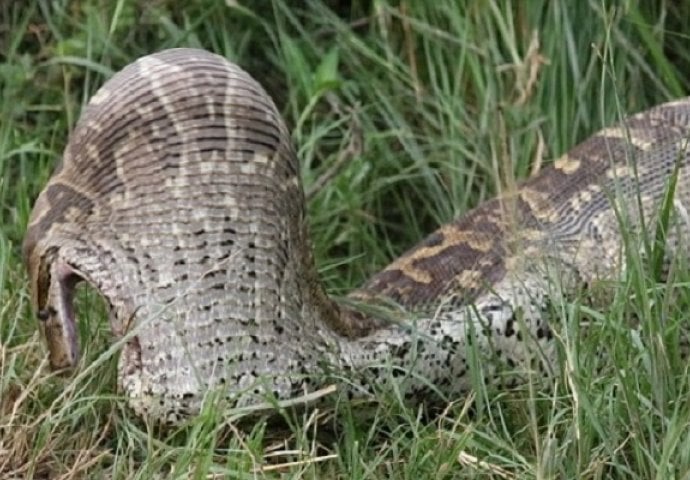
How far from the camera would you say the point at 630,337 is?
2834mm

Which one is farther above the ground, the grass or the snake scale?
the snake scale

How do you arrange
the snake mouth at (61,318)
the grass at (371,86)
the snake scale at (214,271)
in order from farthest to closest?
the grass at (371,86) < the snake mouth at (61,318) < the snake scale at (214,271)

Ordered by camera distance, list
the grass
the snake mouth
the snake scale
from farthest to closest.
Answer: the grass < the snake mouth < the snake scale

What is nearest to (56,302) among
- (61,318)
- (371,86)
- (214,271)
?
(61,318)

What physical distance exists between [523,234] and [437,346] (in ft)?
1.76

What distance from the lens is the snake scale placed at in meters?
2.93

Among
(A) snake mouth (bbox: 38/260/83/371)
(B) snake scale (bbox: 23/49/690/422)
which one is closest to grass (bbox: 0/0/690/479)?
(A) snake mouth (bbox: 38/260/83/371)

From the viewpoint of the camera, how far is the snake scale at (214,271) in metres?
2.93

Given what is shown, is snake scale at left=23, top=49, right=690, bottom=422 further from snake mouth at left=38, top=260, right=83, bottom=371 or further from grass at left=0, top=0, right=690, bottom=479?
grass at left=0, top=0, right=690, bottom=479

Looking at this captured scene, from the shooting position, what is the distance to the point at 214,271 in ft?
9.72

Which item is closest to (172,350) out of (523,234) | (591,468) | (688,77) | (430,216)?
(591,468)

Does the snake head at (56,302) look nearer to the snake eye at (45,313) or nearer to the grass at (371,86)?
the snake eye at (45,313)

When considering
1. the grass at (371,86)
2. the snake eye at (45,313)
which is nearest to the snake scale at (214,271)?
the snake eye at (45,313)

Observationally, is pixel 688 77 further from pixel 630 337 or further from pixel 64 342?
pixel 64 342
